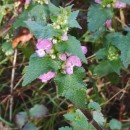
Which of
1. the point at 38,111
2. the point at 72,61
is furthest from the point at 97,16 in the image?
the point at 38,111

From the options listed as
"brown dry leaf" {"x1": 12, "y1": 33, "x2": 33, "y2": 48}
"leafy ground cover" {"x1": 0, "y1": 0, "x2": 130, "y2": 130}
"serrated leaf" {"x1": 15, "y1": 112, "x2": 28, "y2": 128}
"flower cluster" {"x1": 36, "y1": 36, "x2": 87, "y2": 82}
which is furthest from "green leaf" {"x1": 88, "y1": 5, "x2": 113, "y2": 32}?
"serrated leaf" {"x1": 15, "y1": 112, "x2": 28, "y2": 128}

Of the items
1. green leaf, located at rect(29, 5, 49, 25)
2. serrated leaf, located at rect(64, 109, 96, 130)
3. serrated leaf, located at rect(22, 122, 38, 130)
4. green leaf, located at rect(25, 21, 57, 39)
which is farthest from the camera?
serrated leaf, located at rect(22, 122, 38, 130)

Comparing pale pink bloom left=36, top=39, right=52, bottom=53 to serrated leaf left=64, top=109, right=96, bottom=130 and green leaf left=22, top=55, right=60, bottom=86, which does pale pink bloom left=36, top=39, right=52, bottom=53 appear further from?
serrated leaf left=64, top=109, right=96, bottom=130

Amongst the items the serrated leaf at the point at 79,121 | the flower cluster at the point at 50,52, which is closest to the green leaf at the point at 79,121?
the serrated leaf at the point at 79,121

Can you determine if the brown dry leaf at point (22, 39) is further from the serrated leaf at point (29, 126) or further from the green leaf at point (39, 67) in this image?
the green leaf at point (39, 67)

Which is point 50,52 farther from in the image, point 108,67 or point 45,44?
point 108,67
